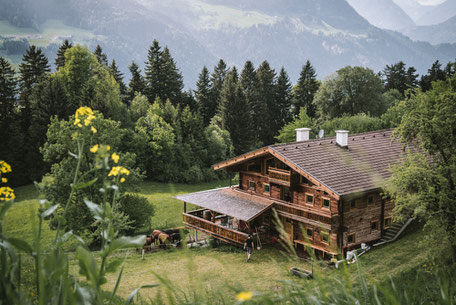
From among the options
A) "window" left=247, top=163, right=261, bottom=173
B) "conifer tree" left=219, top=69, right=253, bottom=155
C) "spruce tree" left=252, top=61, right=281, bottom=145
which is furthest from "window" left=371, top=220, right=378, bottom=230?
"spruce tree" left=252, top=61, right=281, bottom=145

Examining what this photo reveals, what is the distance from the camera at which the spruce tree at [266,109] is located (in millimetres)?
64812

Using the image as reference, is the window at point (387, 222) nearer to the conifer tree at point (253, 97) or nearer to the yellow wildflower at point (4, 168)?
the yellow wildflower at point (4, 168)

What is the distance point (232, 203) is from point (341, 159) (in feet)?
24.5

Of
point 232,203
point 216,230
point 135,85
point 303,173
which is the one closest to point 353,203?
point 303,173

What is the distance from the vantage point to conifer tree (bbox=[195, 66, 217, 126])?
66.1 meters

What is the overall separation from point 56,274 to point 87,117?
3.45 feet

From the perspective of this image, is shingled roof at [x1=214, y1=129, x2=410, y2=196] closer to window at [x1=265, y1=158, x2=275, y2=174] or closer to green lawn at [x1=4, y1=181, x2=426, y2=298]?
window at [x1=265, y1=158, x2=275, y2=174]

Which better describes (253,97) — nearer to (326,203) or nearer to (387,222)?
(387,222)

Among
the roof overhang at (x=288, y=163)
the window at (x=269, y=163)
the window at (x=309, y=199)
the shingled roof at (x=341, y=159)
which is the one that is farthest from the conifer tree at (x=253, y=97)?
the window at (x=309, y=199)

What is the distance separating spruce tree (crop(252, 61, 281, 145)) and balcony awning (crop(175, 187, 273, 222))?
3546 cm

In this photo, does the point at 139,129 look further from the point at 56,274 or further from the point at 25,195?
the point at 56,274

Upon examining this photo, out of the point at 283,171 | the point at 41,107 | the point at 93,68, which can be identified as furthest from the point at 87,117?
the point at 93,68

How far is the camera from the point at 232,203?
89.1 ft

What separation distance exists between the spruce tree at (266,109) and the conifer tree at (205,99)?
7.16 metres
